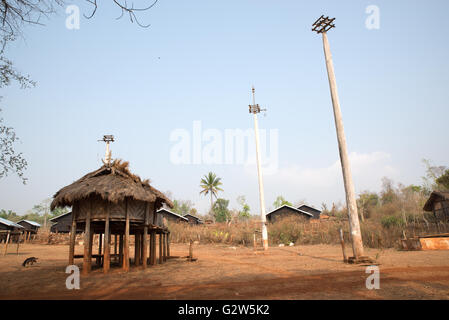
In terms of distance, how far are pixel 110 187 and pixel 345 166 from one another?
950 centimetres

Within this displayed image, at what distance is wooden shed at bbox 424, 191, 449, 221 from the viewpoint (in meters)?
24.8

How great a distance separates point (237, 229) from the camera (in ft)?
98.9

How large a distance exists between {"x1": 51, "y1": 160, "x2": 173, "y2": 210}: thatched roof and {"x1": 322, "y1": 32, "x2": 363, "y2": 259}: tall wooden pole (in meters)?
7.77

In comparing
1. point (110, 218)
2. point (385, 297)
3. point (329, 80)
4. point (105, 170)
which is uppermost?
point (329, 80)

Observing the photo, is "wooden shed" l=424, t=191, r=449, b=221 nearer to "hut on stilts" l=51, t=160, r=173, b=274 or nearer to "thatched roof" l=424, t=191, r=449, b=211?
"thatched roof" l=424, t=191, r=449, b=211

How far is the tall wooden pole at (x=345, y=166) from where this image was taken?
1133 centimetres

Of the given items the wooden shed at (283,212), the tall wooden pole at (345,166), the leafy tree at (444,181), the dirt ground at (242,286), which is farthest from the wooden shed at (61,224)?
the leafy tree at (444,181)

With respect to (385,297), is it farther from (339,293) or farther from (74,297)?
(74,297)

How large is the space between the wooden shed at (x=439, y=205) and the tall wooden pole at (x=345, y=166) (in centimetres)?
1813

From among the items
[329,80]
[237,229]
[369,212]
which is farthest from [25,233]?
[369,212]

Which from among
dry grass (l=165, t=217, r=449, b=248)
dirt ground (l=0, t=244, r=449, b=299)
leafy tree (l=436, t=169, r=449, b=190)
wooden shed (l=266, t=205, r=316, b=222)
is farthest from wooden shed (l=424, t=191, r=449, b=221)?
dirt ground (l=0, t=244, r=449, b=299)
